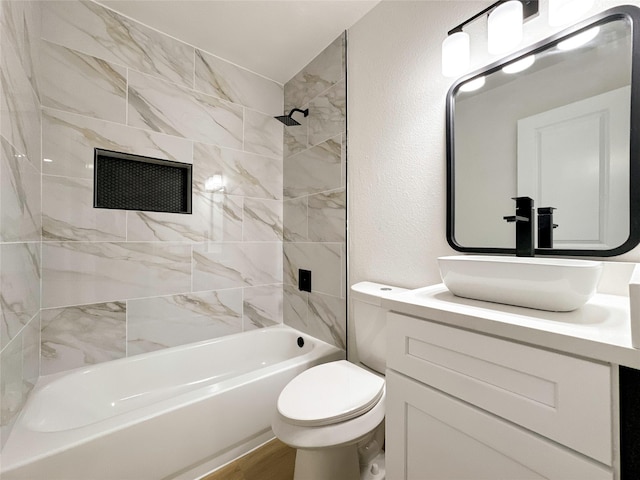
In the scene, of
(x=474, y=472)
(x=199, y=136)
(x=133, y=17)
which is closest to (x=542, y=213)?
(x=474, y=472)

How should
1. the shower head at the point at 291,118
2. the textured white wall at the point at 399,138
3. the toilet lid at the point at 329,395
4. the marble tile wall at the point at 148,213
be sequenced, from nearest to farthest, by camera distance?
the toilet lid at the point at 329,395, the textured white wall at the point at 399,138, the marble tile wall at the point at 148,213, the shower head at the point at 291,118

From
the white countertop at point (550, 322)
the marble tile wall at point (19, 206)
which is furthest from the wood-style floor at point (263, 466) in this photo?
the white countertop at point (550, 322)

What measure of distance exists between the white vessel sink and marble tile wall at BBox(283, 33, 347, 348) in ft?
3.26

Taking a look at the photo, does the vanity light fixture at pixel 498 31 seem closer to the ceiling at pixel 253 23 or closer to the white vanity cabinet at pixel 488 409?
the ceiling at pixel 253 23

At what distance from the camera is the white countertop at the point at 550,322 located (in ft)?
1.58

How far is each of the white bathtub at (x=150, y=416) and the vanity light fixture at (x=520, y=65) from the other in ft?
5.33

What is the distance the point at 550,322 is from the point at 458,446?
376mm

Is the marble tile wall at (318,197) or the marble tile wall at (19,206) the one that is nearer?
the marble tile wall at (19,206)

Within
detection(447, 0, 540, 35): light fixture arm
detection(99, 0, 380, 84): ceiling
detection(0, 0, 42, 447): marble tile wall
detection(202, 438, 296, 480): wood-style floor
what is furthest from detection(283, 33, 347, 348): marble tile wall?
detection(0, 0, 42, 447): marble tile wall

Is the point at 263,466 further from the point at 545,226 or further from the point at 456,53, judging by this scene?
the point at 456,53

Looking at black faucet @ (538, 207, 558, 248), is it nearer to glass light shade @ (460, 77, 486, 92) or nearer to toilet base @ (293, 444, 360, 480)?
glass light shade @ (460, 77, 486, 92)

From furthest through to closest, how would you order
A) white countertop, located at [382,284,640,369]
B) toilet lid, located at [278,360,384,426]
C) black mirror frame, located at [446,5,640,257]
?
toilet lid, located at [278,360,384,426] < black mirror frame, located at [446,5,640,257] < white countertop, located at [382,284,640,369]

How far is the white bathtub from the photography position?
3.22 ft

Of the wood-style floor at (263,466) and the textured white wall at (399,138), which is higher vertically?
the textured white wall at (399,138)
